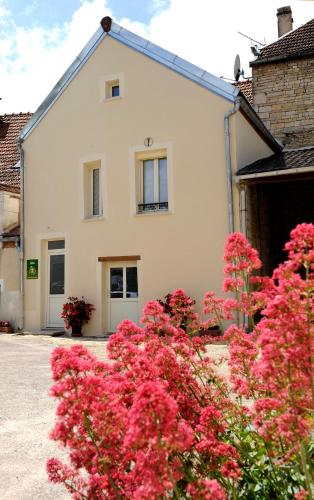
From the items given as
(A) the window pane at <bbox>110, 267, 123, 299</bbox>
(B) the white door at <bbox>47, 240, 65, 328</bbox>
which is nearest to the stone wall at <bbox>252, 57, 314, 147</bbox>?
(A) the window pane at <bbox>110, 267, 123, 299</bbox>

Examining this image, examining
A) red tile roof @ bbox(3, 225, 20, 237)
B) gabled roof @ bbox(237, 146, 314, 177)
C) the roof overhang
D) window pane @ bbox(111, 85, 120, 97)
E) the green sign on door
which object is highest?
window pane @ bbox(111, 85, 120, 97)

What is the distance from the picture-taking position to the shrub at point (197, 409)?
1347 mm

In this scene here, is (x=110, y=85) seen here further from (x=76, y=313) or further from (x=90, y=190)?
(x=76, y=313)

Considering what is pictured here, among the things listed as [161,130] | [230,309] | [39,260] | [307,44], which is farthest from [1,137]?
[230,309]

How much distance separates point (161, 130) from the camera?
12.2 m

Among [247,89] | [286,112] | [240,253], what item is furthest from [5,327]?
[240,253]

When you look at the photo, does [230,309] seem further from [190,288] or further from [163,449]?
[190,288]

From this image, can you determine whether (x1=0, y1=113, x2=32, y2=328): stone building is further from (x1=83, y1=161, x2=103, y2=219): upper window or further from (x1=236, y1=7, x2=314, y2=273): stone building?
(x1=236, y1=7, x2=314, y2=273): stone building

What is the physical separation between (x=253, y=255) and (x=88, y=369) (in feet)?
3.35

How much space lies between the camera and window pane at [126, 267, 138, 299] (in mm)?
12430

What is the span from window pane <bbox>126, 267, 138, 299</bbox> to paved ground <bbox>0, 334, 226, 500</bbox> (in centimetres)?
349

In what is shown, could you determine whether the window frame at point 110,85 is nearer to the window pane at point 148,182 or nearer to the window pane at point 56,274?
the window pane at point 148,182

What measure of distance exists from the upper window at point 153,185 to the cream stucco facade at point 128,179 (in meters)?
0.20

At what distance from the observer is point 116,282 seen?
1268 centimetres
